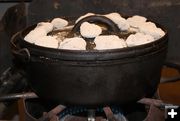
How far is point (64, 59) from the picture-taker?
99 centimetres

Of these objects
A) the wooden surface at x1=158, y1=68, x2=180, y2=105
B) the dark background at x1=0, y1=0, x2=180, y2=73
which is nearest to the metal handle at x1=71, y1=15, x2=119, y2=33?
the dark background at x1=0, y1=0, x2=180, y2=73

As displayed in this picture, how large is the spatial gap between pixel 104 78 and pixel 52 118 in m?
0.25

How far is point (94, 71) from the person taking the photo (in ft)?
3.24

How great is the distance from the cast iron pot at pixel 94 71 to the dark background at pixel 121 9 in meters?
0.55

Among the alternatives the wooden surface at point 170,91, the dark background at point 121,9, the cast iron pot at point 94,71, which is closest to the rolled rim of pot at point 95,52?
the cast iron pot at point 94,71

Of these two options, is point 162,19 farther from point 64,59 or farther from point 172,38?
point 64,59

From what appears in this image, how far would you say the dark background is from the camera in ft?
5.29

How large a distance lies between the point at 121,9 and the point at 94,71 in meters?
0.73

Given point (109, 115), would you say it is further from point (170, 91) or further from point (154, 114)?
point (170, 91)

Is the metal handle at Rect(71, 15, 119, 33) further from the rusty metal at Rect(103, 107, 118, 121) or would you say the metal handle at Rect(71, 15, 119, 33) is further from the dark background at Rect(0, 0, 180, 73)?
the dark background at Rect(0, 0, 180, 73)

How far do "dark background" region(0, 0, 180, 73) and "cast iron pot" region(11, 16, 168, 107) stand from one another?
1.80 ft

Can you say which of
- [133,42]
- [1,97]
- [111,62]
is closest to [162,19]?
[133,42]

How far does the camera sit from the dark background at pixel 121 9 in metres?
1.61

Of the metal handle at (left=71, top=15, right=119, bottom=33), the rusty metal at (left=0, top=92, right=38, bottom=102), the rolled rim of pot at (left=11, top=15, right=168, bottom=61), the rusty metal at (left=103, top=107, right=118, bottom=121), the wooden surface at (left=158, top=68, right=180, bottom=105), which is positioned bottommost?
the wooden surface at (left=158, top=68, right=180, bottom=105)
